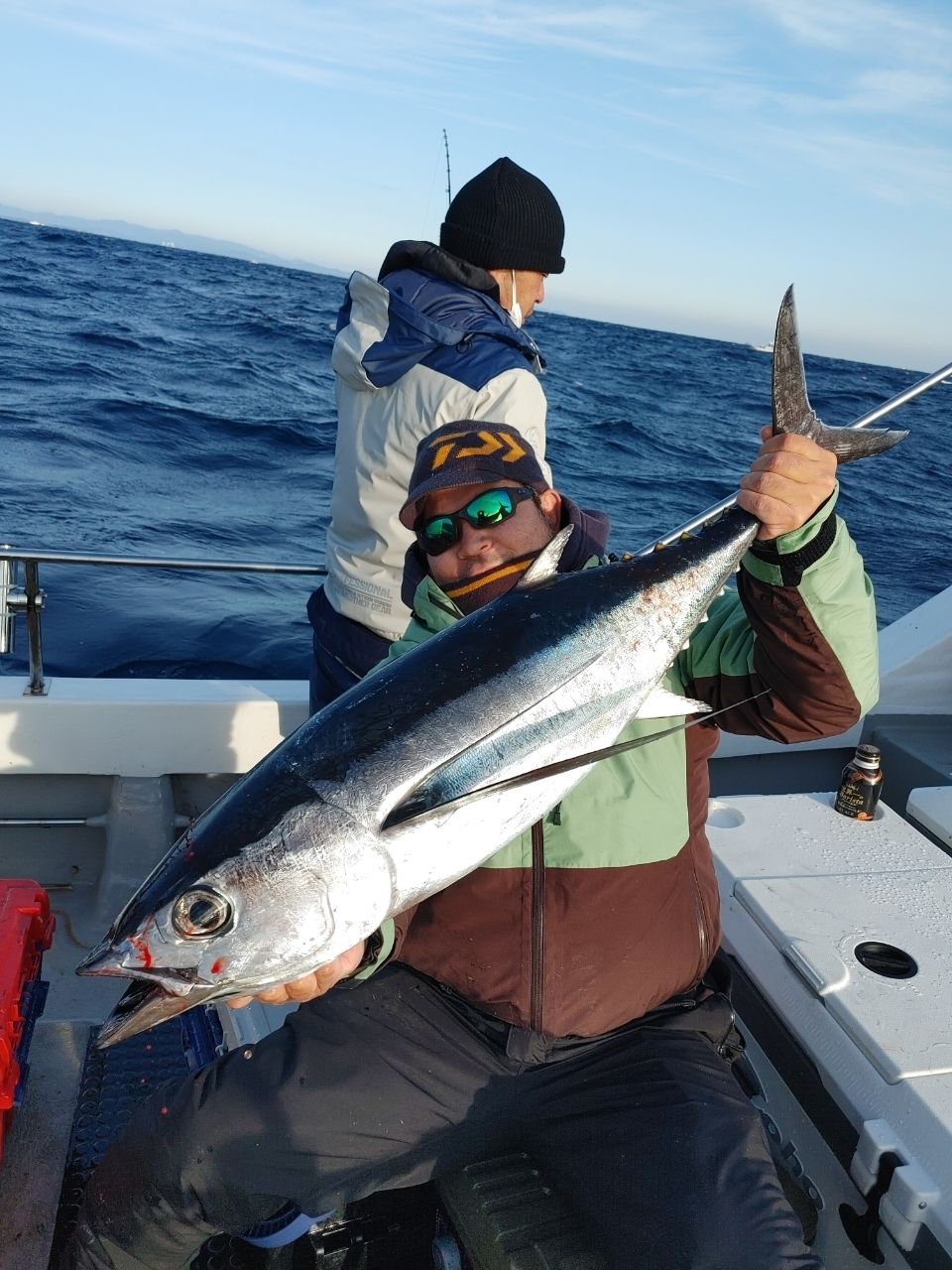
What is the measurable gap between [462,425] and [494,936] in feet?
3.99

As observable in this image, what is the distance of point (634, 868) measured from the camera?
218 cm

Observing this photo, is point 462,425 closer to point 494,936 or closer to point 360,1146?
point 494,936

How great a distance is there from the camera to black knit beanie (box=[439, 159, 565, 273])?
11.4 feet

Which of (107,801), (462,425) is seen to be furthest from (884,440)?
(107,801)

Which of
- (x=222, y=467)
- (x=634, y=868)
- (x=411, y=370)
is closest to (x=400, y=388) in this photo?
(x=411, y=370)

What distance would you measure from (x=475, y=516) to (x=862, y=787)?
1780 mm

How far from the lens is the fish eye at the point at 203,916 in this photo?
164cm

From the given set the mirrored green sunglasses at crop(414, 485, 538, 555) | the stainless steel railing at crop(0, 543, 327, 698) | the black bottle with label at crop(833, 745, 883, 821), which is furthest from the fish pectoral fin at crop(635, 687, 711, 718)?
the stainless steel railing at crop(0, 543, 327, 698)

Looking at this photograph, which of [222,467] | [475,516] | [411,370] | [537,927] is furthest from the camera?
[222,467]

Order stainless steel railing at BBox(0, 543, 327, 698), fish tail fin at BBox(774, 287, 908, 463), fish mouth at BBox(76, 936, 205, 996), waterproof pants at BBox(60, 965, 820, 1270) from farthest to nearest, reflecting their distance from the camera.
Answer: stainless steel railing at BBox(0, 543, 327, 698)
fish tail fin at BBox(774, 287, 908, 463)
waterproof pants at BBox(60, 965, 820, 1270)
fish mouth at BBox(76, 936, 205, 996)

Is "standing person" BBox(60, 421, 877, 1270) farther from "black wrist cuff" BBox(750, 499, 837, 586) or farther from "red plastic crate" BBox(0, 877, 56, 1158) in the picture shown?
"red plastic crate" BBox(0, 877, 56, 1158)

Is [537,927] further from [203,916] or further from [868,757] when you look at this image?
[868,757]

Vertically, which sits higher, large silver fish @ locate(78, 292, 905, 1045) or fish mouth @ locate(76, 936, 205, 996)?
large silver fish @ locate(78, 292, 905, 1045)

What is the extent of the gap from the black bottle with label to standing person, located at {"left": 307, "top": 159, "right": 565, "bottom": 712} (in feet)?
4.82
